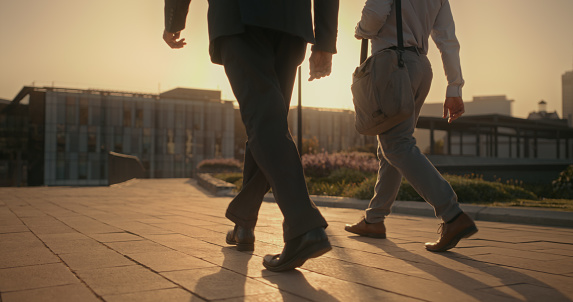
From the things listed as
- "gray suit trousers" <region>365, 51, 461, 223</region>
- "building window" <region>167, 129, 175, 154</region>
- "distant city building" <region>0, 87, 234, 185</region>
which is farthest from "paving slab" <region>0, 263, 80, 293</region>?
"building window" <region>167, 129, 175, 154</region>

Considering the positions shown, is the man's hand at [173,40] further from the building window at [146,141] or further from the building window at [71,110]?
the building window at [146,141]

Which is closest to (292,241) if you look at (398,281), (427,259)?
(398,281)

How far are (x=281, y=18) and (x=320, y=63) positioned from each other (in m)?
0.44

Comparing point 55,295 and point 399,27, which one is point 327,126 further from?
point 55,295

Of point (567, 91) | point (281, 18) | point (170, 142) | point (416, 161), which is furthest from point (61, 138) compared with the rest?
point (567, 91)

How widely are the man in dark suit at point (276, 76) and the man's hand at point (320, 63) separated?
0.03 meters

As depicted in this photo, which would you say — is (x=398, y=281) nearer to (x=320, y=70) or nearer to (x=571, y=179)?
(x=320, y=70)

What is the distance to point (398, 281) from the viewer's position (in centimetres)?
224

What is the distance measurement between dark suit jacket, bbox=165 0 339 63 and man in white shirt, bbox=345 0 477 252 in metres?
0.86

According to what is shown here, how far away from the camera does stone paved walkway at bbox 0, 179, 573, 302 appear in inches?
78.5

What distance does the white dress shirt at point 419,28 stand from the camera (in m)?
3.46

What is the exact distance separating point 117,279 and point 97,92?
57619 mm

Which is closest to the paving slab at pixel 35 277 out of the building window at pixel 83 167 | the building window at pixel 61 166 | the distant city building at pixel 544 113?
the distant city building at pixel 544 113

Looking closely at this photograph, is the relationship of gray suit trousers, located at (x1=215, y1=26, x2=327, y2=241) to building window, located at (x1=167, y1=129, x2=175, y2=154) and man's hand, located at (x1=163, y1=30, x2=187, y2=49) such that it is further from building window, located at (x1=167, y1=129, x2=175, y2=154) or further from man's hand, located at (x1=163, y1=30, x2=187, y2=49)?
building window, located at (x1=167, y1=129, x2=175, y2=154)
